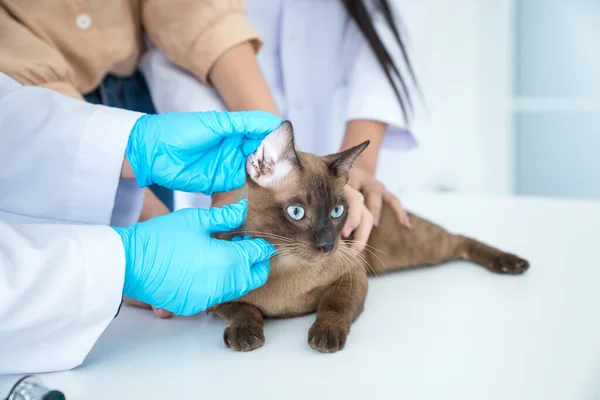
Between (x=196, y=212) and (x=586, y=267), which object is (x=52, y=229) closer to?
(x=196, y=212)

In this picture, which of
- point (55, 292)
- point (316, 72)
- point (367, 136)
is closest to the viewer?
point (55, 292)

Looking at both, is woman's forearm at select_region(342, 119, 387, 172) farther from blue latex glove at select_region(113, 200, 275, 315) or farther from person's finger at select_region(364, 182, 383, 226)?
blue latex glove at select_region(113, 200, 275, 315)

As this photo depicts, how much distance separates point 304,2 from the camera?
198 centimetres

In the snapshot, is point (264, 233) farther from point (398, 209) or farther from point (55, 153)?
point (398, 209)

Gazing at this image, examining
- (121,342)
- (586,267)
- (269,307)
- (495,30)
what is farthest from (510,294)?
(495,30)

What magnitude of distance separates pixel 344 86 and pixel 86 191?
1138 mm

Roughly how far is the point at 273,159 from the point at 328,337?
374 mm

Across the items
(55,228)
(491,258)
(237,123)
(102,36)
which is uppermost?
(102,36)

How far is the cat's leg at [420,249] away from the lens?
1531 mm

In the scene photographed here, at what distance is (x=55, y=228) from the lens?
0.98 meters

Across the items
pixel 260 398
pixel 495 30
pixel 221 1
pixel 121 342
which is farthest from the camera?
pixel 495 30

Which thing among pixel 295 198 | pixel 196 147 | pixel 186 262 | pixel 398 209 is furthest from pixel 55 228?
pixel 398 209

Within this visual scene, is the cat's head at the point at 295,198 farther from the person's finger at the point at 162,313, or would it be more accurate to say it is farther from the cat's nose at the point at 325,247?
the person's finger at the point at 162,313

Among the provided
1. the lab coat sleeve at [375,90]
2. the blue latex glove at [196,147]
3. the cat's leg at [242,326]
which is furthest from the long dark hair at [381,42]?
the cat's leg at [242,326]
